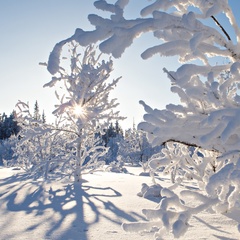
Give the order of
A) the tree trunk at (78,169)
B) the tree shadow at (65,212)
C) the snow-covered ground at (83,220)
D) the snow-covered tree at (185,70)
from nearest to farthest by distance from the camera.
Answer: the snow-covered tree at (185,70)
the snow-covered ground at (83,220)
the tree shadow at (65,212)
the tree trunk at (78,169)

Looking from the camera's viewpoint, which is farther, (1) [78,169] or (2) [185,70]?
(1) [78,169]

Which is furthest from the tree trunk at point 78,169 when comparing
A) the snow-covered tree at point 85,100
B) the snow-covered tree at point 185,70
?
the snow-covered tree at point 185,70

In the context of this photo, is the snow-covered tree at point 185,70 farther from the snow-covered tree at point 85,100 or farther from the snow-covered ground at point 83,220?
the snow-covered tree at point 85,100

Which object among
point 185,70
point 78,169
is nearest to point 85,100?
point 78,169

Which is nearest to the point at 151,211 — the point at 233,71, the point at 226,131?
the point at 226,131

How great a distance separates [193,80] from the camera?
2.21 meters

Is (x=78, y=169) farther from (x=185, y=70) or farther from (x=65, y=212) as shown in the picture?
(x=185, y=70)

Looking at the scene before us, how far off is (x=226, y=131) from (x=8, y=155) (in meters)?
38.8

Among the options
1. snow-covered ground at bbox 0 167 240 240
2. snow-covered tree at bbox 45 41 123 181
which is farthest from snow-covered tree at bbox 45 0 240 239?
snow-covered tree at bbox 45 41 123 181

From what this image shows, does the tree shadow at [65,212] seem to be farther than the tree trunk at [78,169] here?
No

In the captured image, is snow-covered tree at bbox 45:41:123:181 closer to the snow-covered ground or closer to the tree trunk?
the tree trunk

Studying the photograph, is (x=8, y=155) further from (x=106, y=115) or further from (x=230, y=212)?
(x=230, y=212)

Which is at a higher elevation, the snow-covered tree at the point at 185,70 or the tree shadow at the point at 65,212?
the snow-covered tree at the point at 185,70

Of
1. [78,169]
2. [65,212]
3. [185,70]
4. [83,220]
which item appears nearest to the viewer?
[185,70]
